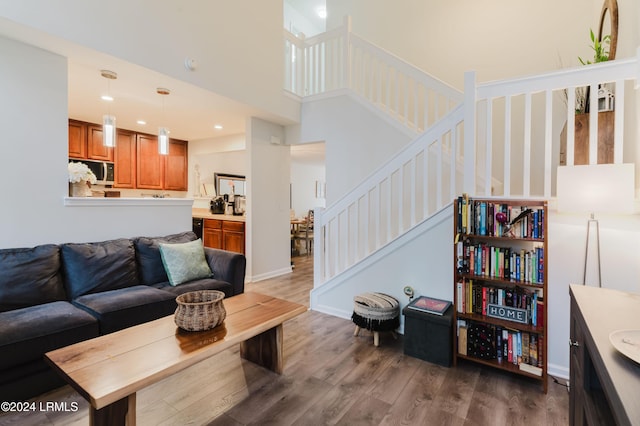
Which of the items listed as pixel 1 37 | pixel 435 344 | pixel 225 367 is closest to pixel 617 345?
pixel 435 344

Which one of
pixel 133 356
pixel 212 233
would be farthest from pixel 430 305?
pixel 212 233

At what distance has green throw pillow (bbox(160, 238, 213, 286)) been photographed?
116 inches

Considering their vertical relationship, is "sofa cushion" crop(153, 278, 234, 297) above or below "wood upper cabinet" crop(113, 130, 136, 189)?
below

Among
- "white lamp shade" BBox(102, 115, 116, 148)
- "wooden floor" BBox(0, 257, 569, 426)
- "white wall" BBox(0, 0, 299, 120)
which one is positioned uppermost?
"white wall" BBox(0, 0, 299, 120)

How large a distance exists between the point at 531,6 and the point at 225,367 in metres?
5.67

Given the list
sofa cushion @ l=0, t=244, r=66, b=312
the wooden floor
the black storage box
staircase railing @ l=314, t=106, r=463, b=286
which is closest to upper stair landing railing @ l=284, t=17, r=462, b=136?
staircase railing @ l=314, t=106, r=463, b=286

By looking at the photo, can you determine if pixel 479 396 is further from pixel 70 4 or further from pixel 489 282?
pixel 70 4

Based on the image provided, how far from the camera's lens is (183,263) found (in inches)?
119

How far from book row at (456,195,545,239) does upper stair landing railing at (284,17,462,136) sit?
1736 mm

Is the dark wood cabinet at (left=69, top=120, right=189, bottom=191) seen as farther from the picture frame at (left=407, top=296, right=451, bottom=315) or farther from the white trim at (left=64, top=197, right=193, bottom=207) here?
the picture frame at (left=407, top=296, right=451, bottom=315)

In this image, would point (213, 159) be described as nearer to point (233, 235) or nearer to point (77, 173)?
point (233, 235)

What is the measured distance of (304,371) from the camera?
2.24 metres

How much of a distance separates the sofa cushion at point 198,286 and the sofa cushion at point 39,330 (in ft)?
2.32

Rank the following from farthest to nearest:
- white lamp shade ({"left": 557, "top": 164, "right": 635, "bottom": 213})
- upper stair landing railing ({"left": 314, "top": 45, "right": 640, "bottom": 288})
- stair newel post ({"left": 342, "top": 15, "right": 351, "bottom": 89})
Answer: stair newel post ({"left": 342, "top": 15, "right": 351, "bottom": 89}) → upper stair landing railing ({"left": 314, "top": 45, "right": 640, "bottom": 288}) → white lamp shade ({"left": 557, "top": 164, "right": 635, "bottom": 213})
